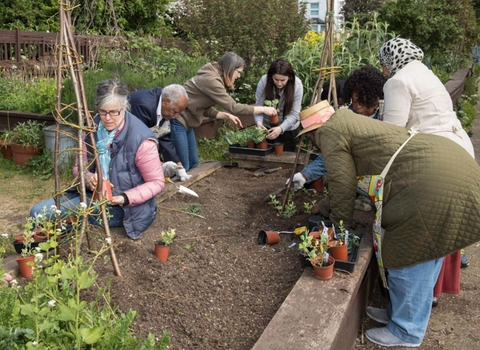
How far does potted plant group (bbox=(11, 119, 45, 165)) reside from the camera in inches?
231

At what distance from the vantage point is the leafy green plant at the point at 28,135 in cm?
586

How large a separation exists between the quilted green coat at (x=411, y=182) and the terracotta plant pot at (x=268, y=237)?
77 centimetres

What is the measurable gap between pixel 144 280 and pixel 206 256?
1.69 ft

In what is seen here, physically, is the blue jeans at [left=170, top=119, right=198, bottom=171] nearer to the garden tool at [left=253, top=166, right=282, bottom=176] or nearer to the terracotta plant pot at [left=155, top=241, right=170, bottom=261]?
the garden tool at [left=253, top=166, right=282, bottom=176]

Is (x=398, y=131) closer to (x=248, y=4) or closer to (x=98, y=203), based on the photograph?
(x=98, y=203)

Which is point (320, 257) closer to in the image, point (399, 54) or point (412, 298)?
point (412, 298)

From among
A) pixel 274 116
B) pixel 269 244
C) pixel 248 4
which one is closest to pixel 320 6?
pixel 248 4

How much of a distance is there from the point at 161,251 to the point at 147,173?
0.55 m

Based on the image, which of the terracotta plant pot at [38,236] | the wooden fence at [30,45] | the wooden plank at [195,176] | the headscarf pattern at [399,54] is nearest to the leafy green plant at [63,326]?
the terracotta plant pot at [38,236]

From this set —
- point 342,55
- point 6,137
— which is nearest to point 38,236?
point 6,137

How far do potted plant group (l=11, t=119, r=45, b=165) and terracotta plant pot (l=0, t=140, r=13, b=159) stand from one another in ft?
0.46

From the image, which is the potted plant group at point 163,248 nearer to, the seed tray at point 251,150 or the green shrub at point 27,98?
the seed tray at point 251,150

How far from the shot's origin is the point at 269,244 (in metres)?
3.59

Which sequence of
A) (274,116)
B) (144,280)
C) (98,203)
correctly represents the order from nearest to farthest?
(98,203) → (144,280) → (274,116)
